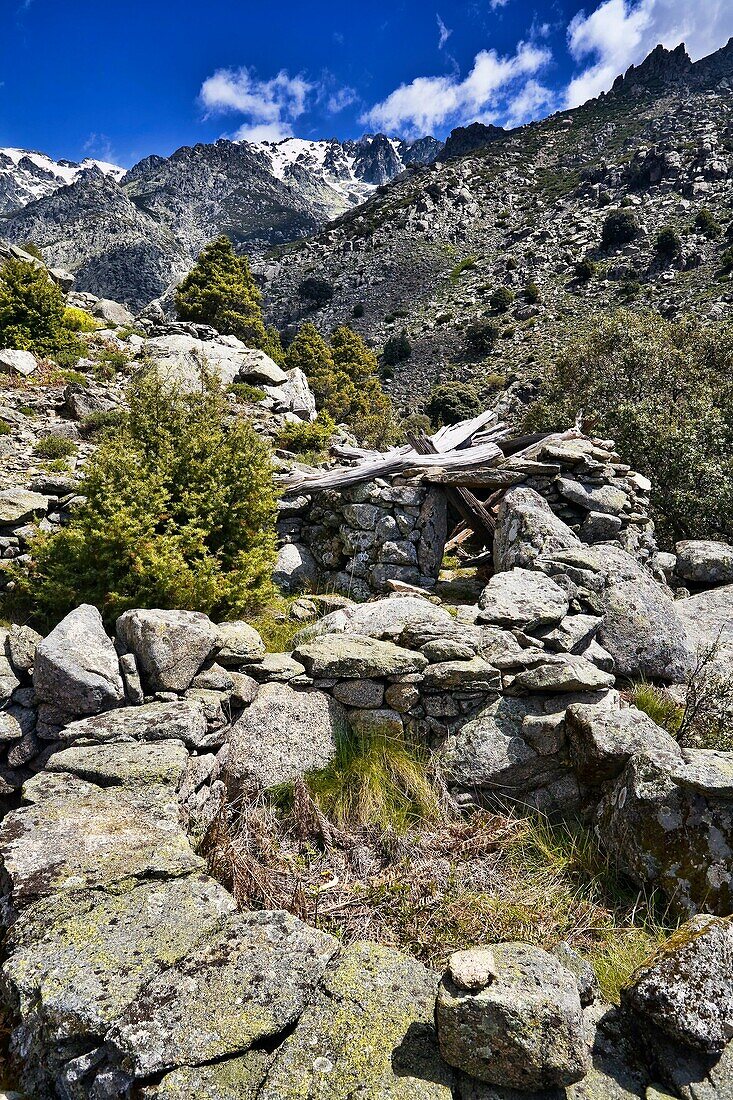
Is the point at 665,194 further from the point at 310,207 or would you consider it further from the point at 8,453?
the point at 310,207

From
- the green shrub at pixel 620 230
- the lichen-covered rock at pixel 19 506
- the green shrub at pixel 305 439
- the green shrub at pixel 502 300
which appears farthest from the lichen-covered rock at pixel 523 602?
the green shrub at pixel 620 230

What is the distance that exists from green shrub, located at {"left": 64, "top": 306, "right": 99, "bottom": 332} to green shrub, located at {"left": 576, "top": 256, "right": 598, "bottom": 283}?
44203 millimetres

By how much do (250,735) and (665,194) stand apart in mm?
70723

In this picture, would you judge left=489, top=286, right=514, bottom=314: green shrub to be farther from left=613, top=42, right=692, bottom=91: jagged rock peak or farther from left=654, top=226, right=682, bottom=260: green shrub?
left=613, top=42, right=692, bottom=91: jagged rock peak

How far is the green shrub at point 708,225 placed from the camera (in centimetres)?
4406

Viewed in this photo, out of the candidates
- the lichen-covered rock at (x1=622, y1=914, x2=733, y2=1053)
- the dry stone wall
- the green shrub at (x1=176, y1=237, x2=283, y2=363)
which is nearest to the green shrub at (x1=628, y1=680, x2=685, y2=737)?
the lichen-covered rock at (x1=622, y1=914, x2=733, y2=1053)

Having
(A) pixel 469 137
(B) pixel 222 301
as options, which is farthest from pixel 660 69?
(B) pixel 222 301

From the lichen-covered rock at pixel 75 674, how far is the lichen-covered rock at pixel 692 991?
12.8 feet

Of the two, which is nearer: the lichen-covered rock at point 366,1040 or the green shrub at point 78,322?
the lichen-covered rock at point 366,1040

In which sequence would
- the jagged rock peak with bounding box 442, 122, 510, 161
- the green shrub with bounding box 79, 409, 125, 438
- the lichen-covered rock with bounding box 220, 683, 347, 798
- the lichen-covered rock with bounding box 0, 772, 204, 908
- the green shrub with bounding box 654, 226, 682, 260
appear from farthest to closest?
1. the jagged rock peak with bounding box 442, 122, 510, 161
2. the green shrub with bounding box 654, 226, 682, 260
3. the green shrub with bounding box 79, 409, 125, 438
4. the lichen-covered rock with bounding box 220, 683, 347, 798
5. the lichen-covered rock with bounding box 0, 772, 204, 908

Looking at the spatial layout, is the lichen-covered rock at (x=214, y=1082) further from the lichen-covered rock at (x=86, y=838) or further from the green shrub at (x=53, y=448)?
the green shrub at (x=53, y=448)

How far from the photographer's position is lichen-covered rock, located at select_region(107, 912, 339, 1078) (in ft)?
6.83

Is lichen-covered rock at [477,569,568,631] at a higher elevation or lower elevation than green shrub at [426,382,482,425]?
lower

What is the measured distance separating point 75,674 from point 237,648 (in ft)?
4.48
